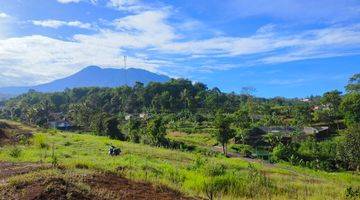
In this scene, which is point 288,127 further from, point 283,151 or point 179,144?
point 179,144

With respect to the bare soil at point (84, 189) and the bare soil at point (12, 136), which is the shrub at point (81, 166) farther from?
the bare soil at point (12, 136)

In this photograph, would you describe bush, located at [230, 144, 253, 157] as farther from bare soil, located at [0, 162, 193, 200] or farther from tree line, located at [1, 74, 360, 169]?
bare soil, located at [0, 162, 193, 200]

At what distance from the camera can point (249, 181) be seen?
16234 millimetres

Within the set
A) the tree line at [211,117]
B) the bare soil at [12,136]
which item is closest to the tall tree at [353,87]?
the tree line at [211,117]

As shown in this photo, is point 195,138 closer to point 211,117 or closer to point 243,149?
point 243,149

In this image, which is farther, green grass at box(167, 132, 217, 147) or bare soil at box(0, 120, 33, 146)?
green grass at box(167, 132, 217, 147)

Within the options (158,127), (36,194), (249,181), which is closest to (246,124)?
(158,127)

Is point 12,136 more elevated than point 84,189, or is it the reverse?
point 84,189

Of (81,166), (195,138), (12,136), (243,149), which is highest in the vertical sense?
(81,166)

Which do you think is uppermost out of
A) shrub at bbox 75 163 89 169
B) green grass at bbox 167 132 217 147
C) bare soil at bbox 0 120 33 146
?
shrub at bbox 75 163 89 169

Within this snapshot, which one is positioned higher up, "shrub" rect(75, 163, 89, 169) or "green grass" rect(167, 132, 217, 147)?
"shrub" rect(75, 163, 89, 169)

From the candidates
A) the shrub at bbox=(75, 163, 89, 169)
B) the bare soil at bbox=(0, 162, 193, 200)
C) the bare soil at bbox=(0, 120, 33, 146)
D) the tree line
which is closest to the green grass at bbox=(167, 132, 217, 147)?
the tree line

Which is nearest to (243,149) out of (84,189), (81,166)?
(81,166)

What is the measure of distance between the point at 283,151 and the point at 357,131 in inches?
460
